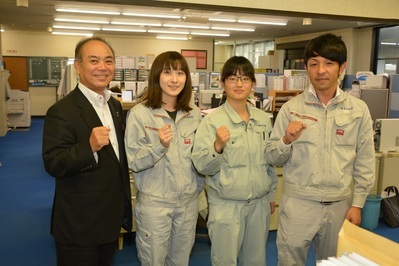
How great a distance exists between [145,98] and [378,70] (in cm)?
1038

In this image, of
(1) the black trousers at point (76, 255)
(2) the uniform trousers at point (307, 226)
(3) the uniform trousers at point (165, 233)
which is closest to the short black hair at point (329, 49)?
(2) the uniform trousers at point (307, 226)

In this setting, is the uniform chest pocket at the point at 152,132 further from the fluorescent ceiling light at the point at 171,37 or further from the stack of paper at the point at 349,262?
the fluorescent ceiling light at the point at 171,37

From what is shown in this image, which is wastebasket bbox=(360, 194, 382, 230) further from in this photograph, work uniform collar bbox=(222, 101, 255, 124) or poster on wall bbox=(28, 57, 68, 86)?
poster on wall bbox=(28, 57, 68, 86)

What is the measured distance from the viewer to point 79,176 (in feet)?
5.22

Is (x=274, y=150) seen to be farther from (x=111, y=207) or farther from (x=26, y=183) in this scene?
(x=26, y=183)

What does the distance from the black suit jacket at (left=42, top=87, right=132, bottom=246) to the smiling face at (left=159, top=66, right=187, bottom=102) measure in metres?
0.40

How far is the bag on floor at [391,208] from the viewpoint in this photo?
389 cm

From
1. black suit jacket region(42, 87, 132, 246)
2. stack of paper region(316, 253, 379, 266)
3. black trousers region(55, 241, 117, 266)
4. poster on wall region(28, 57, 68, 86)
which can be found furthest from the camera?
poster on wall region(28, 57, 68, 86)

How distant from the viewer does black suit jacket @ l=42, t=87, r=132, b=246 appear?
5.03ft

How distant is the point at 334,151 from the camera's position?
1.83 meters

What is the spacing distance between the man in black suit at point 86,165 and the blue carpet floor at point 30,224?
150cm

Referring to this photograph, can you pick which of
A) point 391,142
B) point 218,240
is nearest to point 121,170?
point 218,240

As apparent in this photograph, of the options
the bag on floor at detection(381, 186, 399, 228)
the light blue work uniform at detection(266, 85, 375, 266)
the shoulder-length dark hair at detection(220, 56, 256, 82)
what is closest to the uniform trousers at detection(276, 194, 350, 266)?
the light blue work uniform at detection(266, 85, 375, 266)

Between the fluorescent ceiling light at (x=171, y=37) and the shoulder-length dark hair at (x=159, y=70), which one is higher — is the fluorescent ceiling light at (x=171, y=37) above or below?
above
